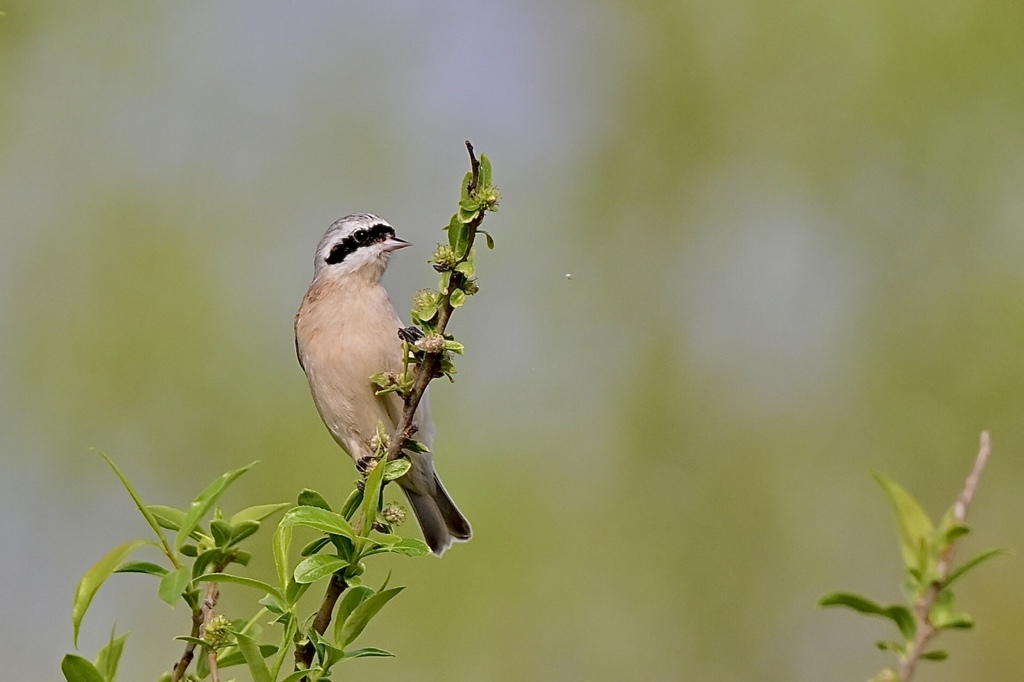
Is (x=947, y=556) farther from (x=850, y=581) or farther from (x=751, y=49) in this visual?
(x=751, y=49)

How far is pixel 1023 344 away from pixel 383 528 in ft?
29.4

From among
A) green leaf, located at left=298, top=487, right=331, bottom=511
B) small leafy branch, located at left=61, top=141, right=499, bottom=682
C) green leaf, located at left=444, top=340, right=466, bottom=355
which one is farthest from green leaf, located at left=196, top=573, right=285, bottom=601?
green leaf, located at left=444, top=340, right=466, bottom=355

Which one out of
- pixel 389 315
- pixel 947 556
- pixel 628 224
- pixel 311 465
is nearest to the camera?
pixel 947 556

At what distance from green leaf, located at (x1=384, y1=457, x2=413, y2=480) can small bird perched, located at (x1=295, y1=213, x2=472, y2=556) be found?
269 centimetres

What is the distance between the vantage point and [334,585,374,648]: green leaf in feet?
7.51

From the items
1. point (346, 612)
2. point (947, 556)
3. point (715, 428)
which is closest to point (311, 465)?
point (715, 428)

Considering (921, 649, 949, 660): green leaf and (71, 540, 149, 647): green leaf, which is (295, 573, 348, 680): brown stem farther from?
(921, 649, 949, 660): green leaf

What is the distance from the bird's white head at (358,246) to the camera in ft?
19.4

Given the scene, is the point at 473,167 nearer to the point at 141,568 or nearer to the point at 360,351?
the point at 141,568

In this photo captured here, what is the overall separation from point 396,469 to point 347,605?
0.39 m

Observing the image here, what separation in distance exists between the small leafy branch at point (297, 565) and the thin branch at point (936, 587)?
3.26 ft

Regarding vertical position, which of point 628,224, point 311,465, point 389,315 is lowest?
point 389,315

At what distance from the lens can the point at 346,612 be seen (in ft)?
7.61

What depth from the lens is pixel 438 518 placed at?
6.24 meters
